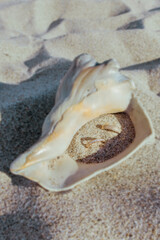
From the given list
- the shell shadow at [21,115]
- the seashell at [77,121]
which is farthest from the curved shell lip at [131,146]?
the shell shadow at [21,115]

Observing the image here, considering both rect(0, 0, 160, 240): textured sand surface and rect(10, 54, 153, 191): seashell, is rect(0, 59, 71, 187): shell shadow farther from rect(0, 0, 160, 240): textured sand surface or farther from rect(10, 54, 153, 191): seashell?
rect(10, 54, 153, 191): seashell

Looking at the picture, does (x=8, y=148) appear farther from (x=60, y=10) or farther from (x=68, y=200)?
(x=60, y=10)

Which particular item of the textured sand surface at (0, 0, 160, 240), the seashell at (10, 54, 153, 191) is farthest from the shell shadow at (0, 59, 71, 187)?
the seashell at (10, 54, 153, 191)

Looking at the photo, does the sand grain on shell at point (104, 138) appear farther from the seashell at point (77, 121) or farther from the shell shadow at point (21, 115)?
the shell shadow at point (21, 115)

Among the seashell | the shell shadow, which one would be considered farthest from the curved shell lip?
the shell shadow

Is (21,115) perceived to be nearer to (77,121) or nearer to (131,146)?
(77,121)

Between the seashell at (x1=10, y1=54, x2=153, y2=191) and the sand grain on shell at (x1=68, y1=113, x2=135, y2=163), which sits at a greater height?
the seashell at (x1=10, y1=54, x2=153, y2=191)

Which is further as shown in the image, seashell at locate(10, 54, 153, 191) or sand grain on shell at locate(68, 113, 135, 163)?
sand grain on shell at locate(68, 113, 135, 163)
